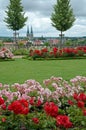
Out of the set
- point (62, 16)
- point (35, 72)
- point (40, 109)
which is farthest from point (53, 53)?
point (40, 109)

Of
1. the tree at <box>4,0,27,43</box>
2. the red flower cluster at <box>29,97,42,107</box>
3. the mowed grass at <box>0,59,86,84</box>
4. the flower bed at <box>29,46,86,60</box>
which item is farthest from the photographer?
the tree at <box>4,0,27,43</box>

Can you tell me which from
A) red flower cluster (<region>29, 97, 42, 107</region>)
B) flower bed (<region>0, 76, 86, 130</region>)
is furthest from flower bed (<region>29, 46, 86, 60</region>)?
red flower cluster (<region>29, 97, 42, 107</region>)

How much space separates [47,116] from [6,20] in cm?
3477

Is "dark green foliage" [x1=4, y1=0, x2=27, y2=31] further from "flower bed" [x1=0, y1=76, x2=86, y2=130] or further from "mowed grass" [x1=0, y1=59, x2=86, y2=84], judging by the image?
"flower bed" [x1=0, y1=76, x2=86, y2=130]

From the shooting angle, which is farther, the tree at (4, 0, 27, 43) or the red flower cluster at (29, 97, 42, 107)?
the tree at (4, 0, 27, 43)

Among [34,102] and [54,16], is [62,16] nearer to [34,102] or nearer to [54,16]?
[54,16]

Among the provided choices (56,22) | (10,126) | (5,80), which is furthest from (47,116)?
(56,22)

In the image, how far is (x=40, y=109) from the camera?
6.91 metres

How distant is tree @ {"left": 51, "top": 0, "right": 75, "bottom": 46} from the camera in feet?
128

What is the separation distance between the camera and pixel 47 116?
5418 mm

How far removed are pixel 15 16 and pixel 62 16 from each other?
481 cm

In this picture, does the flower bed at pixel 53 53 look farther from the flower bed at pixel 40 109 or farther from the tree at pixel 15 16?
the flower bed at pixel 40 109

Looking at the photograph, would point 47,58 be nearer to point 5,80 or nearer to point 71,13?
point 5,80

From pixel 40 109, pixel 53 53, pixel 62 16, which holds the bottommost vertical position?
pixel 53 53
